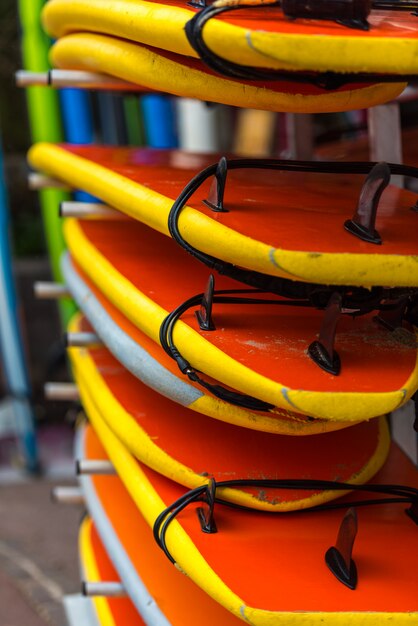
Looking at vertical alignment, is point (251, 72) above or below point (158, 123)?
above

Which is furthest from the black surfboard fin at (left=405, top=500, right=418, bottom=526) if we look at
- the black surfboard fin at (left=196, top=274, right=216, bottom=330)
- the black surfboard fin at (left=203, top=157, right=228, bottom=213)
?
the black surfboard fin at (left=203, top=157, right=228, bottom=213)

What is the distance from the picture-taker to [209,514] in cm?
132

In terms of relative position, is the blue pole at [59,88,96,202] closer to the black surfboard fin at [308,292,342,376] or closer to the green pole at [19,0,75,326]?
the green pole at [19,0,75,326]

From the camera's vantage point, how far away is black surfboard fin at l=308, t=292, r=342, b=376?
1.18m

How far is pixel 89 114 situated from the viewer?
365cm

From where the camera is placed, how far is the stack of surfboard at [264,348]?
1.14m

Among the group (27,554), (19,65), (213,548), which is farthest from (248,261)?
(19,65)

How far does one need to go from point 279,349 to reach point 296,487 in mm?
240

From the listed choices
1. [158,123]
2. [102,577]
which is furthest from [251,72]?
[158,123]

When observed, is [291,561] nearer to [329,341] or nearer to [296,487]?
[296,487]

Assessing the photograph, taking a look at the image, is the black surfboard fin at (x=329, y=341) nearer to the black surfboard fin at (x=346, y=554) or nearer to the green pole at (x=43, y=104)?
the black surfboard fin at (x=346, y=554)

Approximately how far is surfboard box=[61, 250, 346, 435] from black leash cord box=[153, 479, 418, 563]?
0.11 meters

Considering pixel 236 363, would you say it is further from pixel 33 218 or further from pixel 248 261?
pixel 33 218

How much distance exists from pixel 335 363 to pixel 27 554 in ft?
7.77
